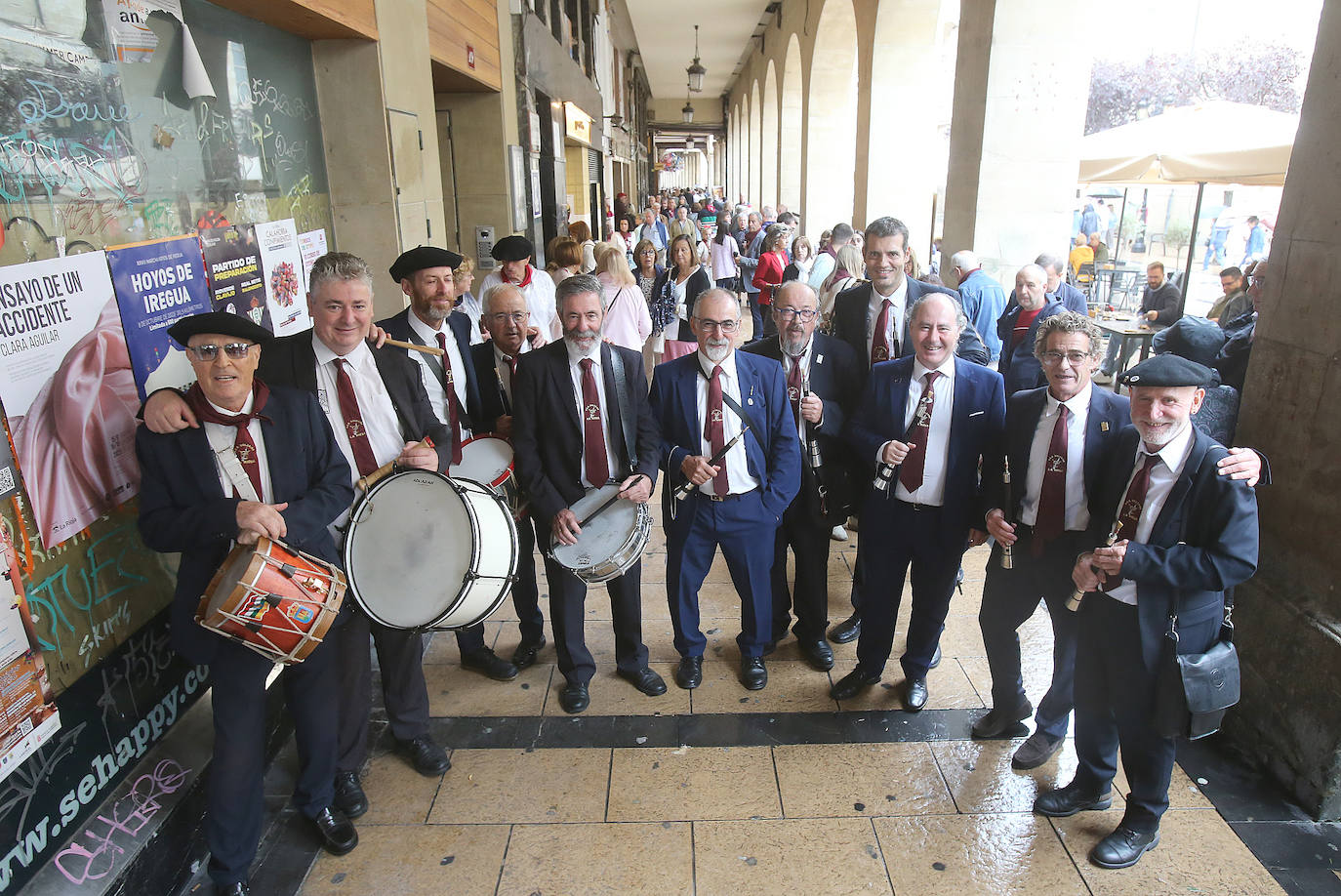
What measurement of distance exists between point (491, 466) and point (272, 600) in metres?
1.20

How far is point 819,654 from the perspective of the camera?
409 centimetres

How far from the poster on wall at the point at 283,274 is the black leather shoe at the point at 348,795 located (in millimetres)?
2130

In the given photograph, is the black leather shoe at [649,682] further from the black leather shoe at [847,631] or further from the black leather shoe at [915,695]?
the black leather shoe at [915,695]

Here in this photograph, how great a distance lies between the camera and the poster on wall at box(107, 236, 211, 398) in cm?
283

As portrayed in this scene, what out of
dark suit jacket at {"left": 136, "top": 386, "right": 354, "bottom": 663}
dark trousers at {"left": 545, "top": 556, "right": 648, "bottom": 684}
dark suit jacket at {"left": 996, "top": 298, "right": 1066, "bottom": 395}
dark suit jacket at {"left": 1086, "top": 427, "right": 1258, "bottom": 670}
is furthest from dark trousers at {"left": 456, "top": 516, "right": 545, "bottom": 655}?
dark suit jacket at {"left": 996, "top": 298, "right": 1066, "bottom": 395}

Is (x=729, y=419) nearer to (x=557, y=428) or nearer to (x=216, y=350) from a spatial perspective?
(x=557, y=428)

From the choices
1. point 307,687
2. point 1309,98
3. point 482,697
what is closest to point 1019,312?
point 1309,98

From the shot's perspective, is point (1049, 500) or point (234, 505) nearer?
point (234, 505)

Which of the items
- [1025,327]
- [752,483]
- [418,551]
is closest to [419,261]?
[418,551]

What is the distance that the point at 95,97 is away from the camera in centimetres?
278

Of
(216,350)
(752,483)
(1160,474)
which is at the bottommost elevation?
(752,483)

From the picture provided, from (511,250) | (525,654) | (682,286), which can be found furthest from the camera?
(682,286)

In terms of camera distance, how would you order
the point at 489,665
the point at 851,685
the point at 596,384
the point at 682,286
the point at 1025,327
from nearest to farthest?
the point at 596,384, the point at 851,685, the point at 489,665, the point at 1025,327, the point at 682,286

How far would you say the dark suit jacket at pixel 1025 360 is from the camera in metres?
5.41
